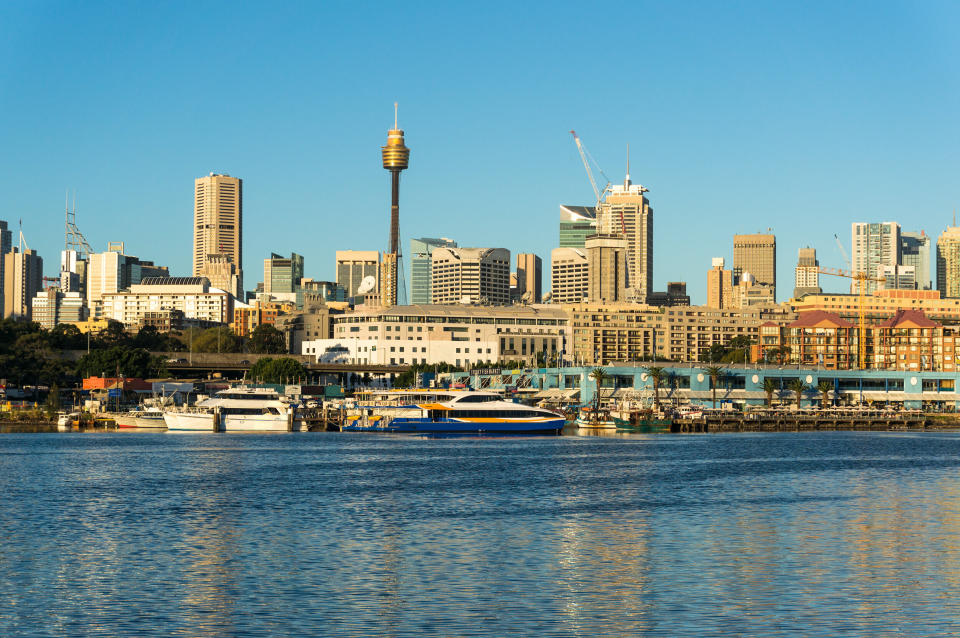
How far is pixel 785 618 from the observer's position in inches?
1597

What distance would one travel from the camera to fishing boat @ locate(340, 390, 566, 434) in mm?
165000

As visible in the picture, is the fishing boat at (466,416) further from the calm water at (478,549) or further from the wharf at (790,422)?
the calm water at (478,549)

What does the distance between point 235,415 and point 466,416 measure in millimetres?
31586

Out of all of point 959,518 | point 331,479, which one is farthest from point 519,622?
point 331,479

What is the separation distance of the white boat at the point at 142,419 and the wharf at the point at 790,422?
74202 mm

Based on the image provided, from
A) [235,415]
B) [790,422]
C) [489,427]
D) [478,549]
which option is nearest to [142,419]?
[235,415]

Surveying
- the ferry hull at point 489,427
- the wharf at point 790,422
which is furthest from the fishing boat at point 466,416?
the wharf at point 790,422

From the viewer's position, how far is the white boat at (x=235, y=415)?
169000mm

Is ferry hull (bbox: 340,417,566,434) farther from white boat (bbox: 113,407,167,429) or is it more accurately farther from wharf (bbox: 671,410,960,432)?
white boat (bbox: 113,407,167,429)

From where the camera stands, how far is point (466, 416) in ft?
546

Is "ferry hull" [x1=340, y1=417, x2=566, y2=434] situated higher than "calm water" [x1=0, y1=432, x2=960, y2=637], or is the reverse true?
"ferry hull" [x1=340, y1=417, x2=566, y2=434]

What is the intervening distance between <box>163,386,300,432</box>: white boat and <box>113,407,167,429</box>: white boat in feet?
19.5

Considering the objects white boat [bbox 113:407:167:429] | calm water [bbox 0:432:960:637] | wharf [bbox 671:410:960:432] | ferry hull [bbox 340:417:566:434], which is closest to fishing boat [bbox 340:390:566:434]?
ferry hull [bbox 340:417:566:434]

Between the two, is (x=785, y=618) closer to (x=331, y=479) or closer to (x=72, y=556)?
(x=72, y=556)
